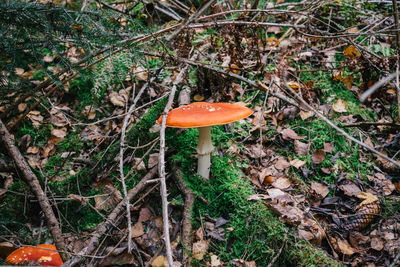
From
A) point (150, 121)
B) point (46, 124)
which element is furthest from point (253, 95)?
point (46, 124)

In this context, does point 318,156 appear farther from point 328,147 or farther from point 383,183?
point 383,183

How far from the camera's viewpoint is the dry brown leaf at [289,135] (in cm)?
340

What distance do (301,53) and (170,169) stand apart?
2839 mm

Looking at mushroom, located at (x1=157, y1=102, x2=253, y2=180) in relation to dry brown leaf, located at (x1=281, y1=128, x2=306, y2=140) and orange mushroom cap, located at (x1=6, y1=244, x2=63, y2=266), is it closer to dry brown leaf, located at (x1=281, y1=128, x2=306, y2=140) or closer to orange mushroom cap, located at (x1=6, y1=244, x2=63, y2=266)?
dry brown leaf, located at (x1=281, y1=128, x2=306, y2=140)

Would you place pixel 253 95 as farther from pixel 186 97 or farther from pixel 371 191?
pixel 371 191

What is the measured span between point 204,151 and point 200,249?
3.15ft

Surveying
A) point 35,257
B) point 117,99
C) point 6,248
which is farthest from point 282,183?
→ point 6,248

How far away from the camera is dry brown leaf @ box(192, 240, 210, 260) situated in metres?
2.53

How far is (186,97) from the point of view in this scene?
3.69 m

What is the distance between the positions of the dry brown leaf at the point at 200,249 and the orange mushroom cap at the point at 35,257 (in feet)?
4.16

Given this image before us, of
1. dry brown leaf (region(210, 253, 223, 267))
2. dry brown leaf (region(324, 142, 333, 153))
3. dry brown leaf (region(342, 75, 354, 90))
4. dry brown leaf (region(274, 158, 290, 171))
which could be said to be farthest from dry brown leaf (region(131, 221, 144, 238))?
dry brown leaf (region(342, 75, 354, 90))

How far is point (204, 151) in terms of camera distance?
285cm

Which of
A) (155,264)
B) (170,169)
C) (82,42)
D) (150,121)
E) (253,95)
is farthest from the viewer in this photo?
(253,95)

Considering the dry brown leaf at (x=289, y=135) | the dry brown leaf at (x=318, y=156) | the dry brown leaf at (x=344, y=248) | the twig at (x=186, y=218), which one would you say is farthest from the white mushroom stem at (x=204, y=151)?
the dry brown leaf at (x=344, y=248)
